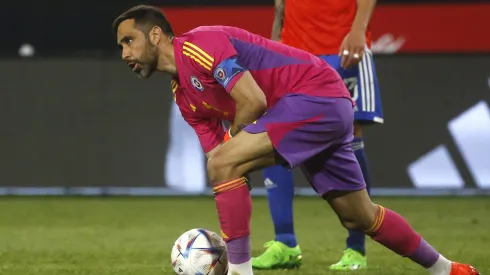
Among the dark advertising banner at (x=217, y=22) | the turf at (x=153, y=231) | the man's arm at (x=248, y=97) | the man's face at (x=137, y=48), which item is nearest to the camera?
the man's arm at (x=248, y=97)

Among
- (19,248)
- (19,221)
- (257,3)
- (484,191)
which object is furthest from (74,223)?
(484,191)

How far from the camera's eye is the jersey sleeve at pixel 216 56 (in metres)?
4.38

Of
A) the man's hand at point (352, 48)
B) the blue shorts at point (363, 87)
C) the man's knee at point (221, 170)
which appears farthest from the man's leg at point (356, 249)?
the man's knee at point (221, 170)

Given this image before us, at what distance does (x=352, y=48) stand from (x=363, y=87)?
377 millimetres

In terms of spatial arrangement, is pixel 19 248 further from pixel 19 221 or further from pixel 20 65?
pixel 20 65

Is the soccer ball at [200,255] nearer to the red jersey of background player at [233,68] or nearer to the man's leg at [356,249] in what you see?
the red jersey of background player at [233,68]

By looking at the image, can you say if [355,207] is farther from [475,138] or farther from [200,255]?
[475,138]

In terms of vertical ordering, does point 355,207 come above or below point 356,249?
above

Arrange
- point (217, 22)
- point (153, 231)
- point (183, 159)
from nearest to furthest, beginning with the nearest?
point (153, 231) → point (183, 159) → point (217, 22)

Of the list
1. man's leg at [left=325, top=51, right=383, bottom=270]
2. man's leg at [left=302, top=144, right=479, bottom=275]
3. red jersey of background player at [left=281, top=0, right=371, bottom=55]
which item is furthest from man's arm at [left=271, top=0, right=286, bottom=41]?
man's leg at [left=302, top=144, right=479, bottom=275]

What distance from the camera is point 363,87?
602 cm

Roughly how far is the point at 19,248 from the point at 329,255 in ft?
6.46

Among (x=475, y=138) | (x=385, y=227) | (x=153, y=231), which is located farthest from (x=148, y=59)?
(x=475, y=138)

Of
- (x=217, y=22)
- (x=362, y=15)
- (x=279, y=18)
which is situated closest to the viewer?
(x=362, y=15)
